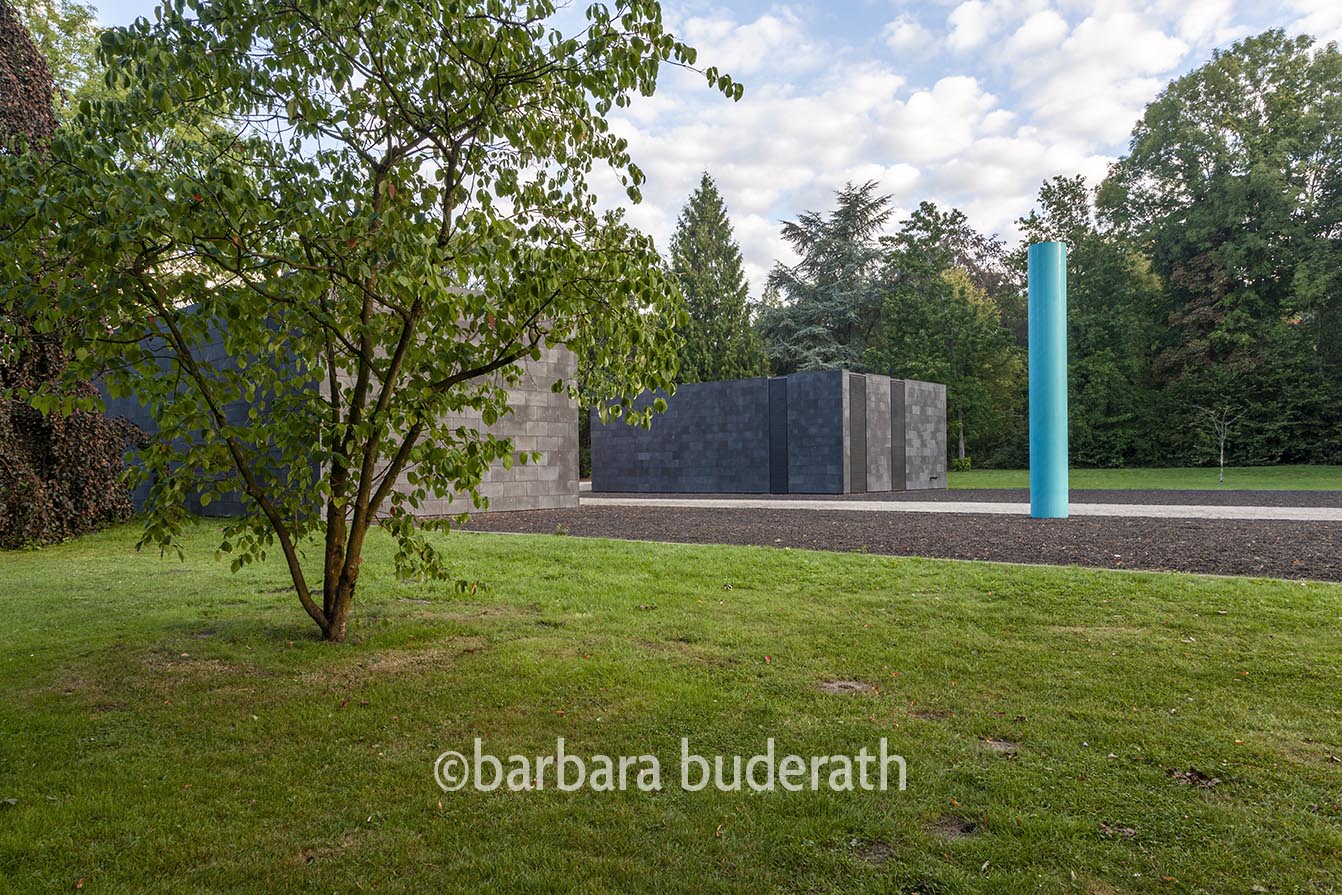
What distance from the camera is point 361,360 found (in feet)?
14.8

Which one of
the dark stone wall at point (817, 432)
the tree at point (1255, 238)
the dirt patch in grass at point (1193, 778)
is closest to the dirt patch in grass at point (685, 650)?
the dirt patch in grass at point (1193, 778)

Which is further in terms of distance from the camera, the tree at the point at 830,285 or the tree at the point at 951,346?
the tree at the point at 830,285

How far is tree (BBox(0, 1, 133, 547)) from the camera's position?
420 inches

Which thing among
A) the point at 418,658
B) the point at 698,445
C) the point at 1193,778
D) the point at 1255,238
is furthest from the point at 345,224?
the point at 1255,238

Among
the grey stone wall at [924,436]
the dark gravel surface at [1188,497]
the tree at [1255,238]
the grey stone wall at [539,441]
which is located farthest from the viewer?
the tree at [1255,238]

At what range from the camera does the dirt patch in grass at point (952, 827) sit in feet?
8.23

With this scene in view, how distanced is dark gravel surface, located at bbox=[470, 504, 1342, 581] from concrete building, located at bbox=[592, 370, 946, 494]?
311 inches

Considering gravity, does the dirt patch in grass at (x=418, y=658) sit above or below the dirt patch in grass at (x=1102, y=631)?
below

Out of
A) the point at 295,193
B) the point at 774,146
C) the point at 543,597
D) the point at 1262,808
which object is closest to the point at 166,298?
the point at 295,193

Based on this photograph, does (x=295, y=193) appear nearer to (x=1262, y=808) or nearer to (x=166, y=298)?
(x=166, y=298)

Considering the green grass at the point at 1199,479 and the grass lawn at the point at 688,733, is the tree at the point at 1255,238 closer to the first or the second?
the green grass at the point at 1199,479

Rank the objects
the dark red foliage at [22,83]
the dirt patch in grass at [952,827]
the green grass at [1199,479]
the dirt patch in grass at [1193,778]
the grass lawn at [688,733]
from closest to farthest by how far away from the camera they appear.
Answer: the grass lawn at [688,733] → the dirt patch in grass at [952,827] → the dirt patch in grass at [1193,778] → the dark red foliage at [22,83] → the green grass at [1199,479]

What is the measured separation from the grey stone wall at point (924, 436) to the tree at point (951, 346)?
9.85 m

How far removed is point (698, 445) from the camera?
24.4 metres
